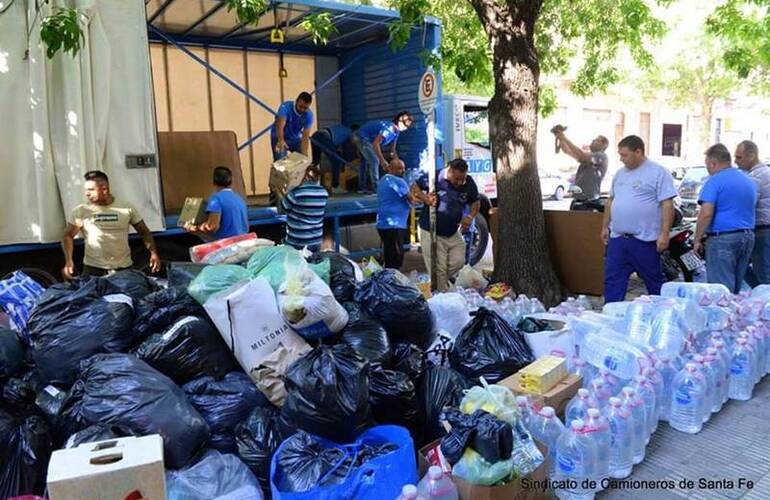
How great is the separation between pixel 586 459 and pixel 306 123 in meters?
6.10

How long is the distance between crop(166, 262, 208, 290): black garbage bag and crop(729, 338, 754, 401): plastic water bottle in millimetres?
3256

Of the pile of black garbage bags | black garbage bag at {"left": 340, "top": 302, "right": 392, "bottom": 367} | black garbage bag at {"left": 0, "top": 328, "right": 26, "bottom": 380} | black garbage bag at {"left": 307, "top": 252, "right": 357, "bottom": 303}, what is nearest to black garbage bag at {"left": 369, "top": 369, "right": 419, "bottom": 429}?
the pile of black garbage bags

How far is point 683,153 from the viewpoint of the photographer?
34906mm

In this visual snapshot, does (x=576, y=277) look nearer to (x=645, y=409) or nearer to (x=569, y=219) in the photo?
(x=569, y=219)

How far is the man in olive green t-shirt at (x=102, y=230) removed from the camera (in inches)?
185

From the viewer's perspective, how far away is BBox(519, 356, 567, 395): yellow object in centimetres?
298

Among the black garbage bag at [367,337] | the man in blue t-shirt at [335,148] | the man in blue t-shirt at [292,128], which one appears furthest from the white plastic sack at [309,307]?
the man in blue t-shirt at [335,148]

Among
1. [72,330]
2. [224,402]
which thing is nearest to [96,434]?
[224,402]

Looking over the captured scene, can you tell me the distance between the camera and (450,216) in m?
6.08

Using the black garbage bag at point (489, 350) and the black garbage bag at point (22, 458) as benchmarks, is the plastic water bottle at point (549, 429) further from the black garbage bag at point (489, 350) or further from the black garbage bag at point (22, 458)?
the black garbage bag at point (22, 458)

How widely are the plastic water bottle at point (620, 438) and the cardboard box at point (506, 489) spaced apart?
1.49 feet

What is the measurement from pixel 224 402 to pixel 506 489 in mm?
1310

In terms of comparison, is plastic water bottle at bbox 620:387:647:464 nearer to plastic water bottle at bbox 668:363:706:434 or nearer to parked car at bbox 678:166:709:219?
plastic water bottle at bbox 668:363:706:434

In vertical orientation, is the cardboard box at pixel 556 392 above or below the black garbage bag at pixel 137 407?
below
